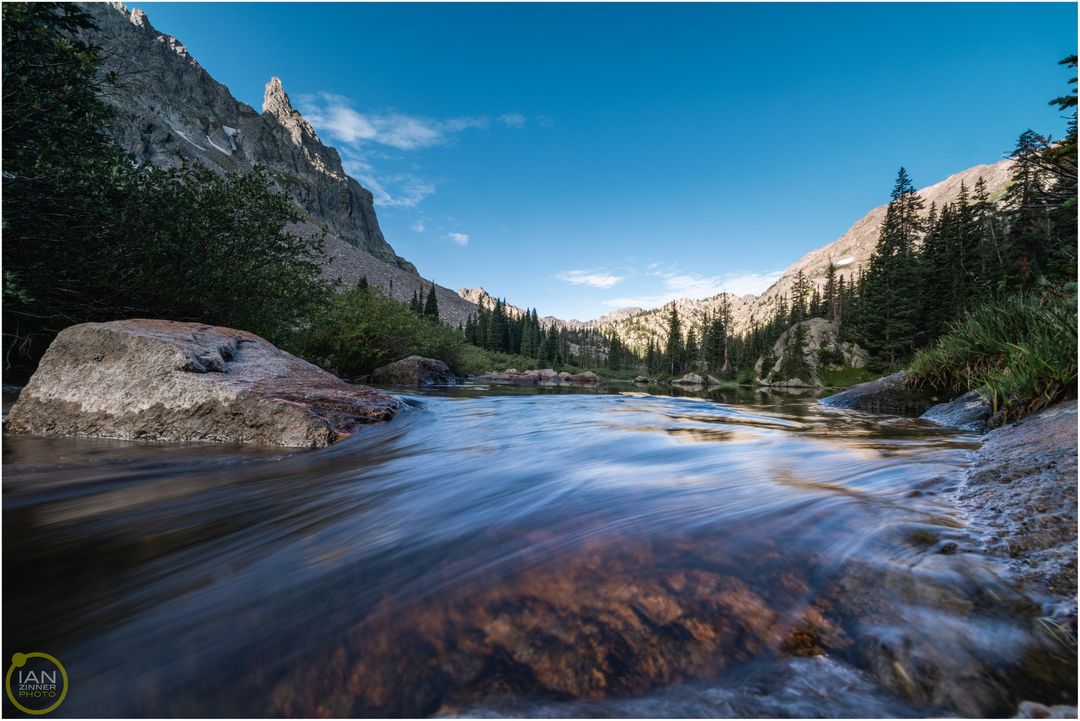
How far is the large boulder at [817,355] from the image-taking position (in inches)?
2007

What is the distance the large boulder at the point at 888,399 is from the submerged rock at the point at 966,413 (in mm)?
1381

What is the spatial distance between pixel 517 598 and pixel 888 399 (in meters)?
13.0

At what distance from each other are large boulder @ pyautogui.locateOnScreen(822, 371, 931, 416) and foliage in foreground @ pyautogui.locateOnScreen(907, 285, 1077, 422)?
1.94 ft

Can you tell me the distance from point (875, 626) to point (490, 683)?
146 cm

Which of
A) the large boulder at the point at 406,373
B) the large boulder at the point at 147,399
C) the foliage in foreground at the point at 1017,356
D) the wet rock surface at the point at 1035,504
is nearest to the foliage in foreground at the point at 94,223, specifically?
the large boulder at the point at 147,399

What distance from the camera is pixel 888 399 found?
1095cm

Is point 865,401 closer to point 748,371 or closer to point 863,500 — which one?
point 863,500

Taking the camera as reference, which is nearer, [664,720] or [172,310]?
[664,720]

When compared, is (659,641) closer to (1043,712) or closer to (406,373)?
(1043,712)

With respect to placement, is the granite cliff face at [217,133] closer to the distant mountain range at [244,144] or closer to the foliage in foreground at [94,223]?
the distant mountain range at [244,144]

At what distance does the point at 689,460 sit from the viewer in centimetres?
493

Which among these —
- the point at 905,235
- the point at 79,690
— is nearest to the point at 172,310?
the point at 79,690

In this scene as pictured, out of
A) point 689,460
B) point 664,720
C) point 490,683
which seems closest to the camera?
point 664,720

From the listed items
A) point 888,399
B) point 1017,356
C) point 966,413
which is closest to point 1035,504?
point 1017,356
